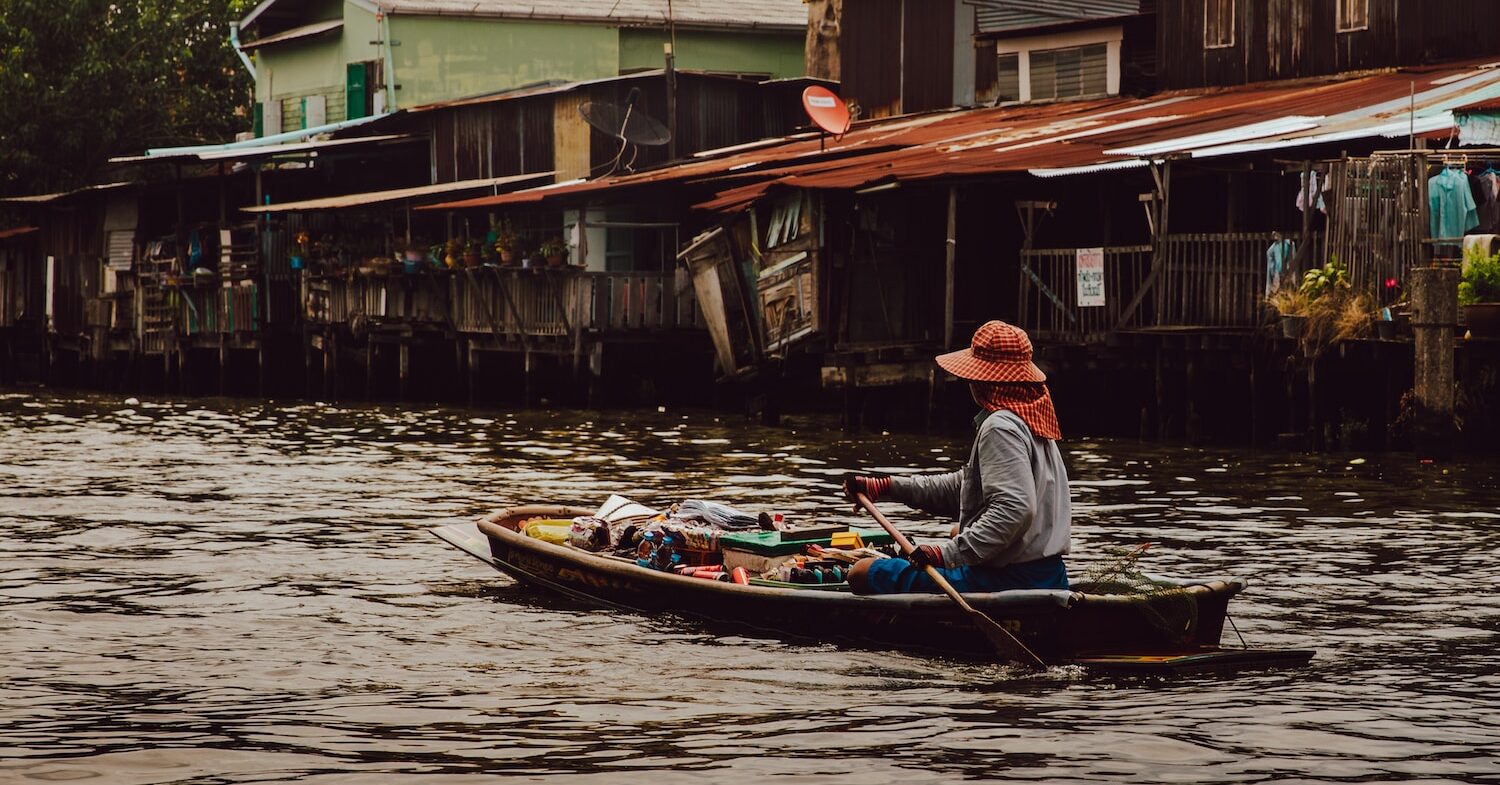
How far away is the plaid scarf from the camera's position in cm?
958

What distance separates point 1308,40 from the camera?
27688 mm

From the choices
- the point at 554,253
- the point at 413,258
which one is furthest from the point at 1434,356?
the point at 413,258

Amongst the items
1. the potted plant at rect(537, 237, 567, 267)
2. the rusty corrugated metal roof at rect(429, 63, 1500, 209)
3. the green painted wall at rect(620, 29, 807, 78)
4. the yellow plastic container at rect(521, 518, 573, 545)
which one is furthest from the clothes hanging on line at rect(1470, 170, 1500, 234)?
the green painted wall at rect(620, 29, 807, 78)

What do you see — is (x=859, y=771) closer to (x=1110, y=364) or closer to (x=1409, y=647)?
(x=1409, y=647)

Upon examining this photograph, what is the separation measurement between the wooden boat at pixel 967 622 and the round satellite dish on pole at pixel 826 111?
64.8ft

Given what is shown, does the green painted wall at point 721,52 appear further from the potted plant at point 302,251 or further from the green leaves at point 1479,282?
the green leaves at point 1479,282

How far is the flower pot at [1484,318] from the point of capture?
18.8 meters

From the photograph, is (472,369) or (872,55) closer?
(472,369)

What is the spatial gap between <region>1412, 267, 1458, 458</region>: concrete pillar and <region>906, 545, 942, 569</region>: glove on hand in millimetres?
10088

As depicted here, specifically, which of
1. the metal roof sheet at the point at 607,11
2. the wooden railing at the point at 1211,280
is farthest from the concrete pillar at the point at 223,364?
the wooden railing at the point at 1211,280

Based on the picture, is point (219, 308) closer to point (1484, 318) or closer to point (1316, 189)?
point (1316, 189)

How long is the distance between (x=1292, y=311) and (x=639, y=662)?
462 inches

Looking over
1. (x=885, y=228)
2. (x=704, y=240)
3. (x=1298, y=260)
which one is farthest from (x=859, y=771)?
(x=704, y=240)

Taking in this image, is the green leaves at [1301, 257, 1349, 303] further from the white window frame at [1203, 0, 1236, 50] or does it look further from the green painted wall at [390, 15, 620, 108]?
the green painted wall at [390, 15, 620, 108]
